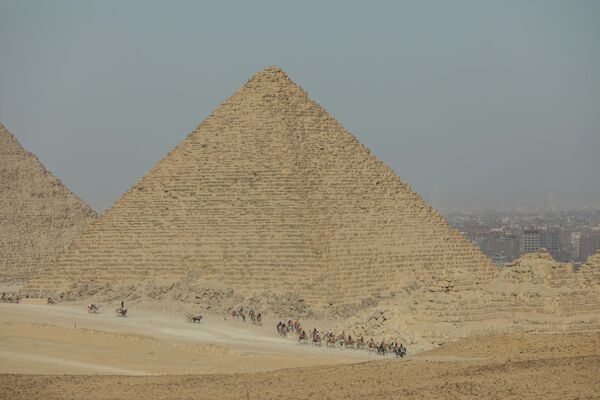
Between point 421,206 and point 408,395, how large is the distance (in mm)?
31959

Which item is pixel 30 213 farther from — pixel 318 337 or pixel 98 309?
pixel 318 337

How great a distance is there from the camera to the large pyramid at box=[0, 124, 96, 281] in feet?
230

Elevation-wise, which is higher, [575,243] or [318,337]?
[575,243]

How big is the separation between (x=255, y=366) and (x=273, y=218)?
1808cm

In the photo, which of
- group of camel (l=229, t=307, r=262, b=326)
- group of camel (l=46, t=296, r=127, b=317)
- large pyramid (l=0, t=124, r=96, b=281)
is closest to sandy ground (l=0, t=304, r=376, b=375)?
group of camel (l=229, t=307, r=262, b=326)

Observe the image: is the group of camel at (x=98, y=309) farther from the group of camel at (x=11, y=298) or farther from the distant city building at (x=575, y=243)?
the distant city building at (x=575, y=243)

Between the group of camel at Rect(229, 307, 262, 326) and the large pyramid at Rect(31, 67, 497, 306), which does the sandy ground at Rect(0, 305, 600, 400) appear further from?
the large pyramid at Rect(31, 67, 497, 306)

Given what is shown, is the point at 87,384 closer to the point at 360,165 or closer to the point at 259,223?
the point at 259,223

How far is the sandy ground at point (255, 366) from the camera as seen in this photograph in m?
22.4

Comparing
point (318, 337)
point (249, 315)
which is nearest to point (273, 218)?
point (249, 315)

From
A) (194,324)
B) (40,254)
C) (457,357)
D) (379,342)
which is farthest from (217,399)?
(40,254)

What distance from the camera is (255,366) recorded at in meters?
31.1

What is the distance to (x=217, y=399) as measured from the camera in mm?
22297

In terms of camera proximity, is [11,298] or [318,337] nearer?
[318,337]
